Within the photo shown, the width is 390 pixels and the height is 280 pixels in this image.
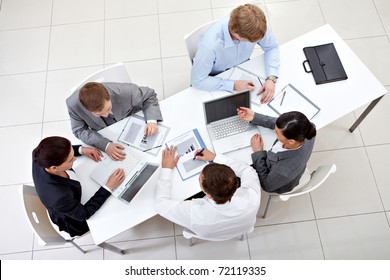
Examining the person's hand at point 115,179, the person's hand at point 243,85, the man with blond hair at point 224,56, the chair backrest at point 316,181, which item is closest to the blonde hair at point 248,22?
the man with blond hair at point 224,56

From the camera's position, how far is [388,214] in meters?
2.54

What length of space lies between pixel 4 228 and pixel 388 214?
9.87 feet

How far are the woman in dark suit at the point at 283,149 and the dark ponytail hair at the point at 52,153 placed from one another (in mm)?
1032

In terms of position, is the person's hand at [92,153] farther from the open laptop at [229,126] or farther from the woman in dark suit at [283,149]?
the woman in dark suit at [283,149]

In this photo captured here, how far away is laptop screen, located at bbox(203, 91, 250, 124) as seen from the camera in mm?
1902

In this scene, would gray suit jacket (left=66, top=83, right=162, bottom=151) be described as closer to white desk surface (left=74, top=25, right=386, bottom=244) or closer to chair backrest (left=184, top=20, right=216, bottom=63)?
white desk surface (left=74, top=25, right=386, bottom=244)

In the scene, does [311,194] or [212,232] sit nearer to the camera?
[212,232]

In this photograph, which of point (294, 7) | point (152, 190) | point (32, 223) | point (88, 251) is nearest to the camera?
point (32, 223)

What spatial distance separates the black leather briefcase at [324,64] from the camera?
217 cm
